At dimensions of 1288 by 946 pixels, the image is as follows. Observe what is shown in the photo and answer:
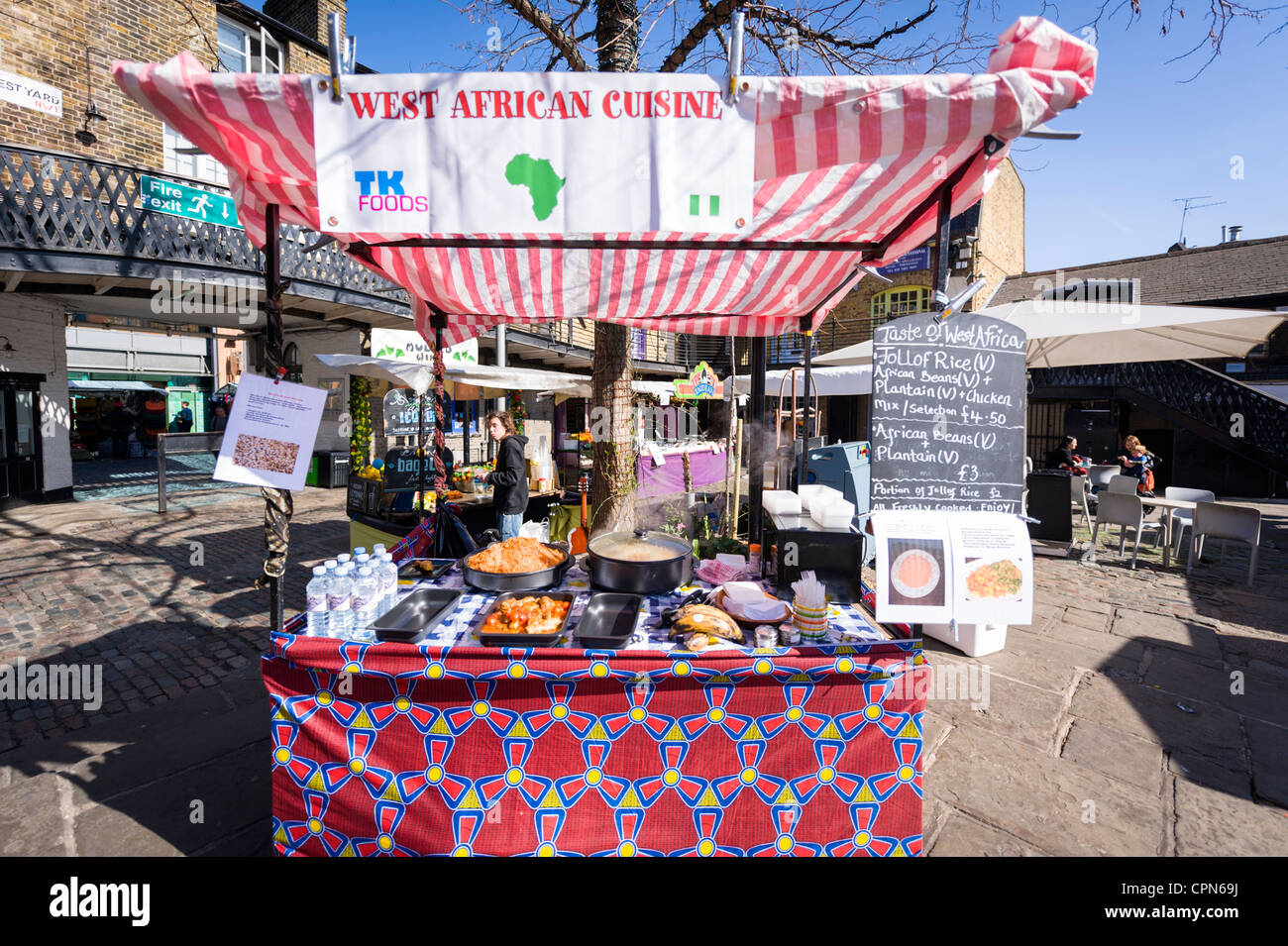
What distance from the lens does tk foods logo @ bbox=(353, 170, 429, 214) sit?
7.13 ft

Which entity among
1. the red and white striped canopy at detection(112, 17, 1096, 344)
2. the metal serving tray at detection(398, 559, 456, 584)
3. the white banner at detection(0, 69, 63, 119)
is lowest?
the metal serving tray at detection(398, 559, 456, 584)

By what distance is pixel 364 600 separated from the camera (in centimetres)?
271

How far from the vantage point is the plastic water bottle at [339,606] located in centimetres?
259

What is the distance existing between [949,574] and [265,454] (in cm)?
324

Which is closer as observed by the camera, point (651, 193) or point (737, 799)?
point (651, 193)

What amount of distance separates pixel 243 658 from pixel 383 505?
3.05 m

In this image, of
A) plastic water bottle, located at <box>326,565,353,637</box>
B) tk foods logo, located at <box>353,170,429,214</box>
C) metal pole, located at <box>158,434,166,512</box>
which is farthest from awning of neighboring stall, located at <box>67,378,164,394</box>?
tk foods logo, located at <box>353,170,429,214</box>

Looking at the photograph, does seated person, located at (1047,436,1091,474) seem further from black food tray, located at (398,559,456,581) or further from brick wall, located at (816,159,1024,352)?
black food tray, located at (398,559,456,581)

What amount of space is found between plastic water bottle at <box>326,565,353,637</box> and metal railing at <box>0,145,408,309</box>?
7423 mm

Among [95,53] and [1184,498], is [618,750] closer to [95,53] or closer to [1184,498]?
[1184,498]

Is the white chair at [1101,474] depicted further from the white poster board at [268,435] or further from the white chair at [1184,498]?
the white poster board at [268,435]

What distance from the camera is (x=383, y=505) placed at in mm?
7750
